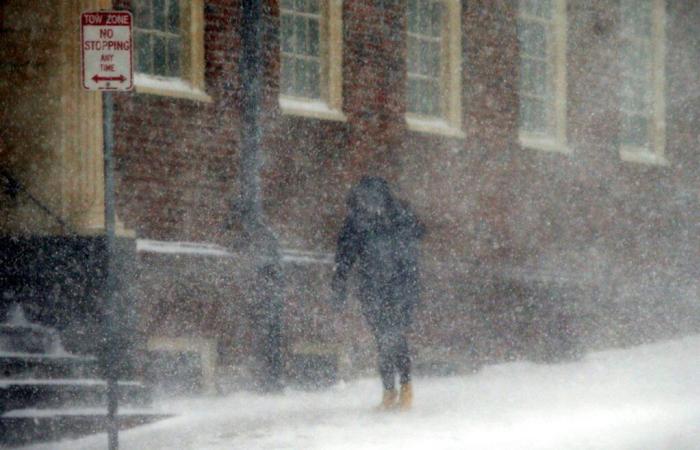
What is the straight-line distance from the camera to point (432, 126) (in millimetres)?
14953

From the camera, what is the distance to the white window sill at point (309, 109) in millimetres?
13266

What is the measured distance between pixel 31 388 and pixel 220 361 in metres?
2.74

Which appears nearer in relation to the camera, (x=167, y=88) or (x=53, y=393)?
(x=53, y=393)

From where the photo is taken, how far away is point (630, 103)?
18469 mm

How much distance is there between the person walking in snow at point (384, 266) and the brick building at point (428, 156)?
1.55m

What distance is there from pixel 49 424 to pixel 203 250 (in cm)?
288

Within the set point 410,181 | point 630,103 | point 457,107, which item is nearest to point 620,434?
point 410,181

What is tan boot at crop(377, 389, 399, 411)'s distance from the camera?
36.6 feet

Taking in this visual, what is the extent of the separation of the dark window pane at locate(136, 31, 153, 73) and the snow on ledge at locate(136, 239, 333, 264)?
1.68 m

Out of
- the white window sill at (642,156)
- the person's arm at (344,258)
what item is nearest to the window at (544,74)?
the white window sill at (642,156)

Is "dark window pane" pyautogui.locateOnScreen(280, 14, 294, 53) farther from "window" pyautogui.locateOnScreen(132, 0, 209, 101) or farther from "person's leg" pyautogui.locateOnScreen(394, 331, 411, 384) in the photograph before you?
"person's leg" pyautogui.locateOnScreen(394, 331, 411, 384)

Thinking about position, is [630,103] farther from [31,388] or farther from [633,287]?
[31,388]

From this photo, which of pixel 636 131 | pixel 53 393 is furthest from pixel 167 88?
pixel 636 131

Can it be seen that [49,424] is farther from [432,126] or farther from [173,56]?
[432,126]
